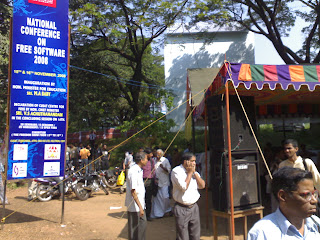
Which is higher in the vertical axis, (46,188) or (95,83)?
(95,83)

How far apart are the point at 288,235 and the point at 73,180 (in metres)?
9.16

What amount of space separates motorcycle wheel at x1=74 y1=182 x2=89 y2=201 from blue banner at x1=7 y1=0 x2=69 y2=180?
247cm

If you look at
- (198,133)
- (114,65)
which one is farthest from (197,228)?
(114,65)

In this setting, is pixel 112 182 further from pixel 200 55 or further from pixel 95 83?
pixel 200 55

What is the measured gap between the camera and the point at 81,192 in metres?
9.59

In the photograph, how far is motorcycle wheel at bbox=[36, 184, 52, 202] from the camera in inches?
363

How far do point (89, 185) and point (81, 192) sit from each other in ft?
1.23

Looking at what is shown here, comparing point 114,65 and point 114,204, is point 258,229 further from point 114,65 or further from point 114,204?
point 114,65

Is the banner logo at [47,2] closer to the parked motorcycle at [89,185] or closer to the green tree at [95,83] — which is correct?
the parked motorcycle at [89,185]

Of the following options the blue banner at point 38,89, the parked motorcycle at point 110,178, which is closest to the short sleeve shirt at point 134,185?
the blue banner at point 38,89

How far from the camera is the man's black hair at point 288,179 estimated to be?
173 centimetres

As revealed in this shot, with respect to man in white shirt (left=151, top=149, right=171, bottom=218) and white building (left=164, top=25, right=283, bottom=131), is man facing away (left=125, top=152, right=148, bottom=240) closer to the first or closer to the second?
man in white shirt (left=151, top=149, right=171, bottom=218)

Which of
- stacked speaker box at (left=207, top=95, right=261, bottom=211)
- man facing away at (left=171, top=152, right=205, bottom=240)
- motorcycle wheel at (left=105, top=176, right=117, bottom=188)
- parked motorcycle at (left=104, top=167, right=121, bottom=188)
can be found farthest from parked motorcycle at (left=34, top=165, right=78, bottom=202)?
man facing away at (left=171, top=152, right=205, bottom=240)

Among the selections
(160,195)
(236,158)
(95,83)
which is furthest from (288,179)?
(95,83)
